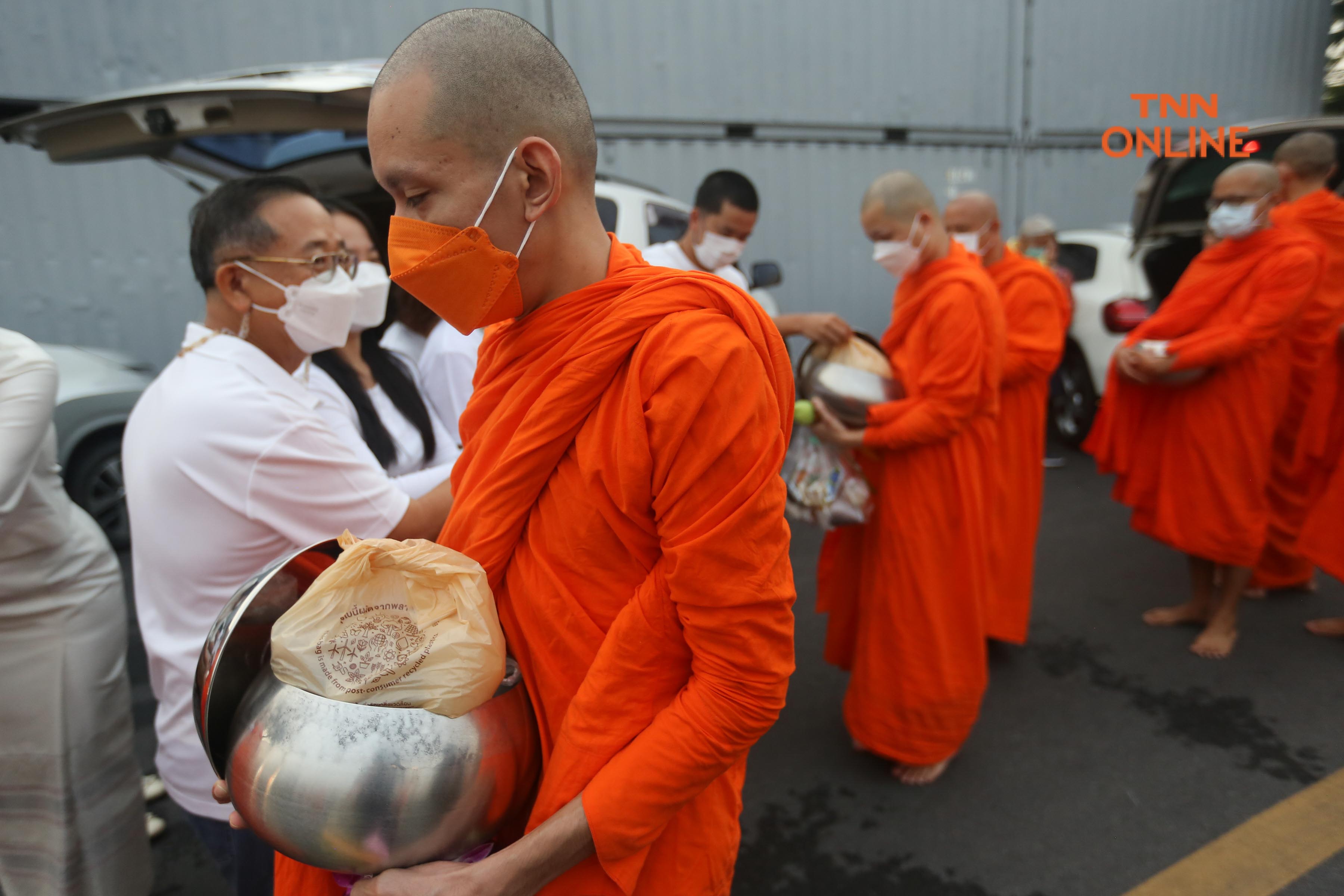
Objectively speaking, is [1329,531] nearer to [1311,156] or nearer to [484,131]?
[1311,156]

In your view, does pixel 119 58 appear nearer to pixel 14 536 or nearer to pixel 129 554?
pixel 129 554

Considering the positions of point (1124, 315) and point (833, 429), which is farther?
point (1124, 315)

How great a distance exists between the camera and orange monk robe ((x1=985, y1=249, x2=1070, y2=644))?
3.61 m

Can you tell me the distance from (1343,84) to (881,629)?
15.1 meters

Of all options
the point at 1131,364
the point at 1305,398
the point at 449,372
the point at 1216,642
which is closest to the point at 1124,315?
the point at 1305,398

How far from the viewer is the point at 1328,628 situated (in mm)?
3910

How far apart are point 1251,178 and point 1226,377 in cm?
88

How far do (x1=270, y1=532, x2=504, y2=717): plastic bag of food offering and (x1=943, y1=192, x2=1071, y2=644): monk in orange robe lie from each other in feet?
8.36

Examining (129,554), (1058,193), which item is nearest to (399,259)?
(129,554)

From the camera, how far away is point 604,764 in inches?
45.3

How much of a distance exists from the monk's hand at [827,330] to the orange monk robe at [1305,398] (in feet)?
8.13

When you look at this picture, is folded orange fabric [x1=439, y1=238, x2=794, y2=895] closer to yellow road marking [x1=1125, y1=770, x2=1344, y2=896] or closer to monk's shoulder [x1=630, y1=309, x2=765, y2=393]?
monk's shoulder [x1=630, y1=309, x2=765, y2=393]

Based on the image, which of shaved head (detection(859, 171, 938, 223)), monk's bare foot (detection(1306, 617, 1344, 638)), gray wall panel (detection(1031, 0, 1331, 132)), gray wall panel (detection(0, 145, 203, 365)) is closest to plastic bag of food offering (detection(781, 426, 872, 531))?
shaved head (detection(859, 171, 938, 223))

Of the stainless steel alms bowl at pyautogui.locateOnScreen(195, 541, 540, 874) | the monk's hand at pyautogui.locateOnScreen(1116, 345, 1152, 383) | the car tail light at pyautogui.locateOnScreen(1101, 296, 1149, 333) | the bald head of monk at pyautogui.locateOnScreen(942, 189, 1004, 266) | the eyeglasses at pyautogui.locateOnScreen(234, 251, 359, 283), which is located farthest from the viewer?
the car tail light at pyautogui.locateOnScreen(1101, 296, 1149, 333)
